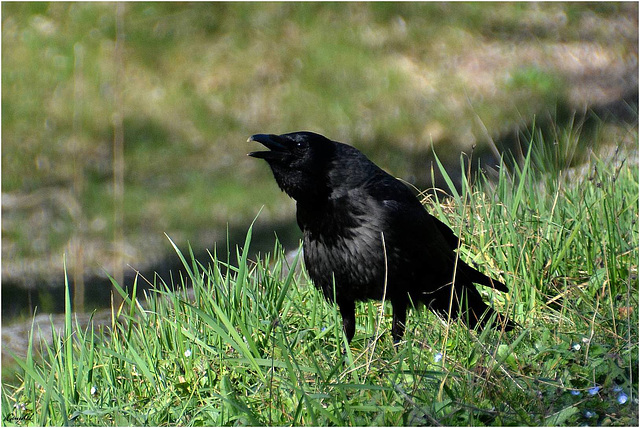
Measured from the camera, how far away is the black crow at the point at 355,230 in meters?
3.50

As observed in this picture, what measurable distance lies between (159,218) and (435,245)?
4.14m

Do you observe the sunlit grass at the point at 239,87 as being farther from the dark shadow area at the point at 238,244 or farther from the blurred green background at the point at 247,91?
the dark shadow area at the point at 238,244

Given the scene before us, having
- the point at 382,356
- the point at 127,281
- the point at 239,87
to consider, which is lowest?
the point at 127,281

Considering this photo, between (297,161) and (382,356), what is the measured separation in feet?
3.05

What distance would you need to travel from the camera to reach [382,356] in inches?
121

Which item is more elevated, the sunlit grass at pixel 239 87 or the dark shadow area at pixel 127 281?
the sunlit grass at pixel 239 87

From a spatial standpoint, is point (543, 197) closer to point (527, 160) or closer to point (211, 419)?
point (527, 160)

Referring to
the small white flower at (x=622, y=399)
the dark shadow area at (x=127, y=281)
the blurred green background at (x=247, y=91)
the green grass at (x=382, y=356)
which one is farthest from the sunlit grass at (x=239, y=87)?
the small white flower at (x=622, y=399)

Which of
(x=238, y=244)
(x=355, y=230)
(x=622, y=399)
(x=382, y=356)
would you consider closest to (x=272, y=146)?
(x=355, y=230)

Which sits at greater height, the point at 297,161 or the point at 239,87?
the point at 297,161

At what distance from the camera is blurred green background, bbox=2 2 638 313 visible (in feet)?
25.1

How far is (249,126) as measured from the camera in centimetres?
877

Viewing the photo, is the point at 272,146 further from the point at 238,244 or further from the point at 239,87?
the point at 239,87

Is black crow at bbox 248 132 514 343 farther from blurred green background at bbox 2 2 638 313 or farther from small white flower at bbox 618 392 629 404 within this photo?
blurred green background at bbox 2 2 638 313
